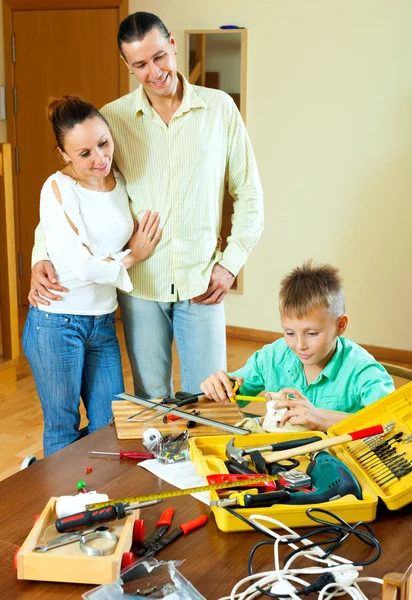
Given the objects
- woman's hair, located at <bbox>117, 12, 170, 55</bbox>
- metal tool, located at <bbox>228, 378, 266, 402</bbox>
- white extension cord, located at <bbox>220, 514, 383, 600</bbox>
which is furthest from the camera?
woman's hair, located at <bbox>117, 12, 170, 55</bbox>

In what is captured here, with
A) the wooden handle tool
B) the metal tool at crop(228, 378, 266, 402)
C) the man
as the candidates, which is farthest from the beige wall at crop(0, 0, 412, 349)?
the wooden handle tool

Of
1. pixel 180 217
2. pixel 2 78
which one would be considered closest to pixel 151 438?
pixel 180 217

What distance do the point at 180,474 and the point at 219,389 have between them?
382 millimetres

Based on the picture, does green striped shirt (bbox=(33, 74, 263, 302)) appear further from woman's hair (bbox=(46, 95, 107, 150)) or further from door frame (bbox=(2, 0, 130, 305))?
door frame (bbox=(2, 0, 130, 305))

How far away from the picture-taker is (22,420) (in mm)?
3736

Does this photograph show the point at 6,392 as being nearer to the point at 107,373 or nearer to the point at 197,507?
the point at 107,373

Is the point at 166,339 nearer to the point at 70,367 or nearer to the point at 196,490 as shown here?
the point at 70,367

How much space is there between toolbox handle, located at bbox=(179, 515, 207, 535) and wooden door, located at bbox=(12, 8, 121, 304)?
4159mm

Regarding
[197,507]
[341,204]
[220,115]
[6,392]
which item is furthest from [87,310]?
[341,204]

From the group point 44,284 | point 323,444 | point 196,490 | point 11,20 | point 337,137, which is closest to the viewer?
point 196,490

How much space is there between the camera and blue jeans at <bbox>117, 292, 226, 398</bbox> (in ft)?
7.91

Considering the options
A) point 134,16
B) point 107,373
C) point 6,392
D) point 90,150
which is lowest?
point 6,392

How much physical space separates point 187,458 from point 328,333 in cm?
55

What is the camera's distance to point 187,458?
1.59m
